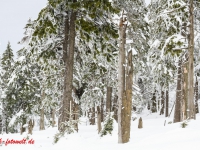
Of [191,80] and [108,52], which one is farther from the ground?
[108,52]

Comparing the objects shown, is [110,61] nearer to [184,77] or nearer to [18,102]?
[184,77]

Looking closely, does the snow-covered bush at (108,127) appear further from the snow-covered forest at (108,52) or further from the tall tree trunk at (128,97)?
the tall tree trunk at (128,97)

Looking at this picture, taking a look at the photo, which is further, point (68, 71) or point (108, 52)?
point (108, 52)

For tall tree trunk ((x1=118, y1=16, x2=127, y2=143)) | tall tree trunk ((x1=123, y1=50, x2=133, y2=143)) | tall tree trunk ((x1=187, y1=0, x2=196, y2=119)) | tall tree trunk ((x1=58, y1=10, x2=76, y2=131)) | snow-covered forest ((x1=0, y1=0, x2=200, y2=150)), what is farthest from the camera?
tall tree trunk ((x1=187, y1=0, x2=196, y2=119))

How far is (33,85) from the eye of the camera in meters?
25.6

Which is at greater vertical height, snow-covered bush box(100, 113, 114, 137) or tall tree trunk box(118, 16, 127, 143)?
tall tree trunk box(118, 16, 127, 143)

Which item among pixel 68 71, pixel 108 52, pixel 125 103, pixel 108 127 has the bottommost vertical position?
pixel 108 127

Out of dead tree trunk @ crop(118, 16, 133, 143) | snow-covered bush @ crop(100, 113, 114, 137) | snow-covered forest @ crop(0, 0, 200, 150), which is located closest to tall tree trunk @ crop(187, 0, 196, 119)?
snow-covered forest @ crop(0, 0, 200, 150)

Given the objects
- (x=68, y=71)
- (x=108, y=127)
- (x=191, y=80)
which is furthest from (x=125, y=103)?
(x=191, y=80)

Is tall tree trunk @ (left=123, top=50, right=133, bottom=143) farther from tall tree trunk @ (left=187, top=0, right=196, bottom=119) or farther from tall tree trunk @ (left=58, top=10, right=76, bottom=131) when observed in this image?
tall tree trunk @ (left=187, top=0, right=196, bottom=119)

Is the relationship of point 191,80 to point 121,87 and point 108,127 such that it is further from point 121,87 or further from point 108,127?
point 108,127

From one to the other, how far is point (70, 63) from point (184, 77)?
6.60 meters

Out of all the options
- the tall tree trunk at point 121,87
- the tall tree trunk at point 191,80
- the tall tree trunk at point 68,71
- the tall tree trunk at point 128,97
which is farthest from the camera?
the tall tree trunk at point 191,80

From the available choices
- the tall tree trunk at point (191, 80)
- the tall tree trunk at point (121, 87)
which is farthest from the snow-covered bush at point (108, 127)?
the tall tree trunk at point (191, 80)
